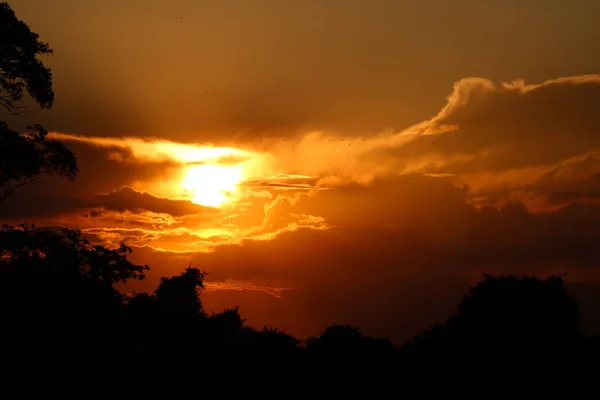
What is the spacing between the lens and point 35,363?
25.0 meters

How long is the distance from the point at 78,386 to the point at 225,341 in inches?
394

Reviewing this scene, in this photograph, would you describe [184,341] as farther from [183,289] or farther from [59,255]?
[183,289]

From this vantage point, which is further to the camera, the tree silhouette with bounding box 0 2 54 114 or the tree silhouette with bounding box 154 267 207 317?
the tree silhouette with bounding box 154 267 207 317

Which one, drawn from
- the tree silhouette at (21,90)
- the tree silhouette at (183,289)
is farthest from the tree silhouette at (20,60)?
the tree silhouette at (183,289)

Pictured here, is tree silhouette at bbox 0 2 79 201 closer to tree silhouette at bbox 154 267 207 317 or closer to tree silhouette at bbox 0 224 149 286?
tree silhouette at bbox 0 224 149 286

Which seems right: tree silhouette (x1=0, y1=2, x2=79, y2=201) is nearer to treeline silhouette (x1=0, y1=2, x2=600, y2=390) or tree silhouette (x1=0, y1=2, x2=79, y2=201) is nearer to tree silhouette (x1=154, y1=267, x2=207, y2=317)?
treeline silhouette (x1=0, y1=2, x2=600, y2=390)

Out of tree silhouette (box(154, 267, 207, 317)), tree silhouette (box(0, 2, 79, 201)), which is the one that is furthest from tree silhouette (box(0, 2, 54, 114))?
tree silhouette (box(154, 267, 207, 317))

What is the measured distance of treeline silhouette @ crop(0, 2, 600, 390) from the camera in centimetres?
2628

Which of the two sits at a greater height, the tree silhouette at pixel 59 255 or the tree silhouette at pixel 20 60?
the tree silhouette at pixel 20 60

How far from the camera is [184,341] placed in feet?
109

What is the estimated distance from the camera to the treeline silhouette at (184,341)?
1035 inches

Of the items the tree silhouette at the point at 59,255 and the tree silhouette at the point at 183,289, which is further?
the tree silhouette at the point at 183,289

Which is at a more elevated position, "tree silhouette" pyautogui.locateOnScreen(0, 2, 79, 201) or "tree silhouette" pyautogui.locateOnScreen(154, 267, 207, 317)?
"tree silhouette" pyautogui.locateOnScreen(0, 2, 79, 201)

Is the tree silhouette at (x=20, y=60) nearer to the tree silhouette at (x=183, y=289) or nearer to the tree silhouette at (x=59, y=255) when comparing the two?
the tree silhouette at (x=59, y=255)
